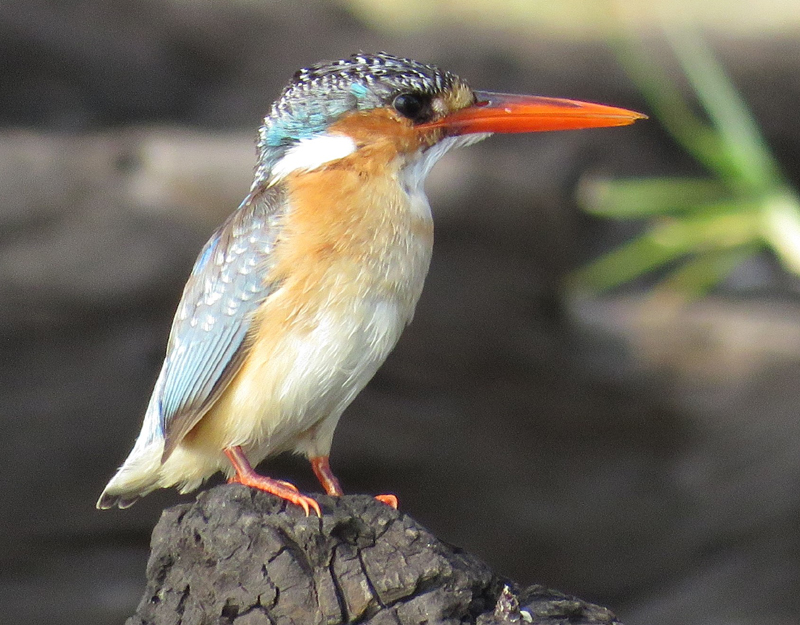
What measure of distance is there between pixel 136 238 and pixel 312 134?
2.48m

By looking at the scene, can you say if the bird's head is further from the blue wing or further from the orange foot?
the orange foot

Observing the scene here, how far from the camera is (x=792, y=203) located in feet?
16.6

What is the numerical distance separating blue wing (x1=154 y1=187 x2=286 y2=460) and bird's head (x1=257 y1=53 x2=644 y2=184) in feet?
0.57

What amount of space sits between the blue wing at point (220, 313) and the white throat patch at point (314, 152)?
9 cm

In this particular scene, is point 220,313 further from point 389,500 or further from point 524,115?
point 524,115

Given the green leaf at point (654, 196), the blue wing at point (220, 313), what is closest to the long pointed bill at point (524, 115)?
the blue wing at point (220, 313)

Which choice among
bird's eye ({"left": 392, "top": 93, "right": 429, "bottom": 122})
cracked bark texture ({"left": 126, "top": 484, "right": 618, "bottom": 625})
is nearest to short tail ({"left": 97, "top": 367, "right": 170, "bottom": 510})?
cracked bark texture ({"left": 126, "top": 484, "right": 618, "bottom": 625})

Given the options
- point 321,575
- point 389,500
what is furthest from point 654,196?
point 321,575

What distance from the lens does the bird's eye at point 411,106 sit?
2766 mm

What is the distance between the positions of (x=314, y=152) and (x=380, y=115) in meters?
0.23

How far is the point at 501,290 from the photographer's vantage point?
5758 mm

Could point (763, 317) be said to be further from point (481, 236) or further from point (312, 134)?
point (312, 134)

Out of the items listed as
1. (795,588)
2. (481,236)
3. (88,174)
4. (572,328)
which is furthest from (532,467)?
(88,174)

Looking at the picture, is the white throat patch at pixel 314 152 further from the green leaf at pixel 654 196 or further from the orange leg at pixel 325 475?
the green leaf at pixel 654 196
